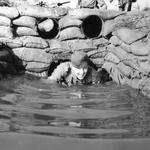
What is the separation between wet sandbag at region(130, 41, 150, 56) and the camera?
3.88m

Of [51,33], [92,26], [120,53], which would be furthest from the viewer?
[92,26]

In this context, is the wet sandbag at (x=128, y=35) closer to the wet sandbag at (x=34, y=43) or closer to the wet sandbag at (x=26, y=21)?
the wet sandbag at (x=34, y=43)

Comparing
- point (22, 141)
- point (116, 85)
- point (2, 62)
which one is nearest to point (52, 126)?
point (22, 141)

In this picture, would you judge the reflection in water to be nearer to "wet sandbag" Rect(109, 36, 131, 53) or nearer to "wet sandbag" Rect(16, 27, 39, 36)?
"wet sandbag" Rect(109, 36, 131, 53)

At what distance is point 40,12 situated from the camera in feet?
17.4

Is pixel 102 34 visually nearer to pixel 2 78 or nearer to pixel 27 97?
pixel 2 78

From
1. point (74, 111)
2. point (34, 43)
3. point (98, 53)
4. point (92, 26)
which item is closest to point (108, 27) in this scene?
point (98, 53)

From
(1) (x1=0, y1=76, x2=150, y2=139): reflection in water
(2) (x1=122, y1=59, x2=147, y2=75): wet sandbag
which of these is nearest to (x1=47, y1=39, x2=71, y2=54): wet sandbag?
(1) (x1=0, y1=76, x2=150, y2=139): reflection in water

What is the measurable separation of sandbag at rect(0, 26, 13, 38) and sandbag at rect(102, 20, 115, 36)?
126cm

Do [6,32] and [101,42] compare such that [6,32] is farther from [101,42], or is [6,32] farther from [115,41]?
[115,41]

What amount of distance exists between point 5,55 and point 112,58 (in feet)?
4.46

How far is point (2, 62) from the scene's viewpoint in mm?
4848

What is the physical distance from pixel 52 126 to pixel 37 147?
45cm

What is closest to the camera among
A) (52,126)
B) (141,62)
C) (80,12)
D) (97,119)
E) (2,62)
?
(52,126)
